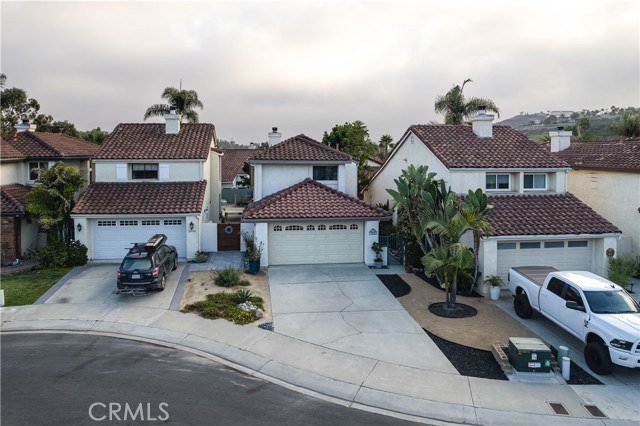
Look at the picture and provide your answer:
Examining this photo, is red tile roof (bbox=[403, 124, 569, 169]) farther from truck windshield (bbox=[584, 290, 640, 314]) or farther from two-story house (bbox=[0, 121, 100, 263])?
two-story house (bbox=[0, 121, 100, 263])

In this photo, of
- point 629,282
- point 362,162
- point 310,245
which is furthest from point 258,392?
point 362,162

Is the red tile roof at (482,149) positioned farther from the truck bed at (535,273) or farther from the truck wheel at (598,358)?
the truck wheel at (598,358)

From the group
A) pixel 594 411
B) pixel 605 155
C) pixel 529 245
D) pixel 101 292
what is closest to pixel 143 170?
pixel 101 292

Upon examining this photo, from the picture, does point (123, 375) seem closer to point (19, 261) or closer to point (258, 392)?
point (258, 392)

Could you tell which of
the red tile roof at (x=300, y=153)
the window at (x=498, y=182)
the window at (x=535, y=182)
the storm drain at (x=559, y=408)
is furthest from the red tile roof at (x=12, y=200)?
the window at (x=535, y=182)

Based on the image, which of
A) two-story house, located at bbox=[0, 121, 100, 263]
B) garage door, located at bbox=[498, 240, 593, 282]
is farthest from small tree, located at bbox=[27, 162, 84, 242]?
garage door, located at bbox=[498, 240, 593, 282]

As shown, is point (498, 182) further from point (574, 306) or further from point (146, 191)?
point (146, 191)
